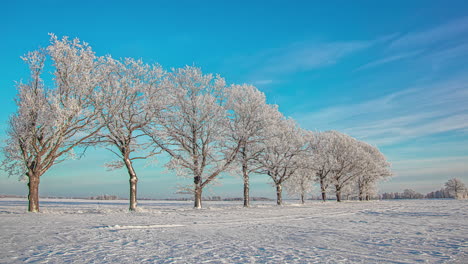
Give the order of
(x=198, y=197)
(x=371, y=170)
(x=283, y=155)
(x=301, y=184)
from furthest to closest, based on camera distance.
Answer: (x=371, y=170) < (x=301, y=184) < (x=283, y=155) < (x=198, y=197)

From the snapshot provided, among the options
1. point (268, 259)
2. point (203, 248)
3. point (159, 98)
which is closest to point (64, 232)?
point (203, 248)

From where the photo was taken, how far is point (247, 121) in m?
31.8

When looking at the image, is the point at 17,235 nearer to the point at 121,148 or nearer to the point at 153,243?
the point at 153,243

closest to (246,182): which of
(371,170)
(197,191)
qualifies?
(197,191)

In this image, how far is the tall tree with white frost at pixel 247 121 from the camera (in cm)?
3144

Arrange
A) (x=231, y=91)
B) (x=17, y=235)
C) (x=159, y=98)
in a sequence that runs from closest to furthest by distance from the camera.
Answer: (x=17, y=235) → (x=159, y=98) → (x=231, y=91)

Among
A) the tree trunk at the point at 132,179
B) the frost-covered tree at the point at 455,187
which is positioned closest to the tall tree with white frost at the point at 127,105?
the tree trunk at the point at 132,179

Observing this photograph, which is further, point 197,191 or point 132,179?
point 197,191

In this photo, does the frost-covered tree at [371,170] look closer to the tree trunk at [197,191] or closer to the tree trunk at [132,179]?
the tree trunk at [197,191]

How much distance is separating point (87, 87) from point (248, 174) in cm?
1954

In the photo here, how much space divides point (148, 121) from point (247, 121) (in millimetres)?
11006

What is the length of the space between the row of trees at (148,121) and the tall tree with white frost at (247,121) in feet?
0.36

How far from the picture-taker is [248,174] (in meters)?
33.9

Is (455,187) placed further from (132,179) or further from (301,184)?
(132,179)
